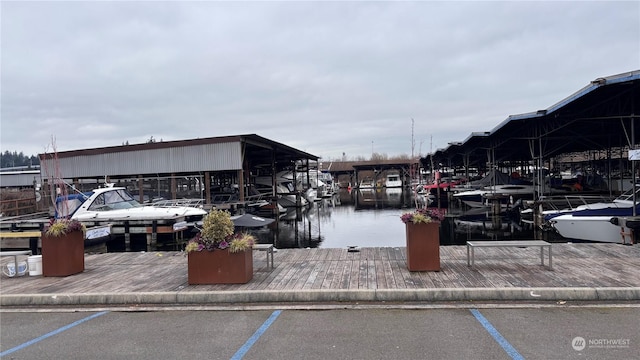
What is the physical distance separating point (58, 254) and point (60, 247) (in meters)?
A: 0.13

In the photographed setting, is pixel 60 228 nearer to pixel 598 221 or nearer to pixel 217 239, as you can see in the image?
pixel 217 239

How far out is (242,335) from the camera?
15.4 feet

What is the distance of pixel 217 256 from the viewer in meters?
6.57

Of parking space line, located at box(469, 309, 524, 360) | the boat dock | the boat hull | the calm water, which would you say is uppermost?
the boat dock

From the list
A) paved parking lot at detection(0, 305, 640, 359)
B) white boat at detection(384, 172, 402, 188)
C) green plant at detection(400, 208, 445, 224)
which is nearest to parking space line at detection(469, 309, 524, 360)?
paved parking lot at detection(0, 305, 640, 359)

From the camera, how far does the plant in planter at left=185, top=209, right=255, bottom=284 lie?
21.4ft

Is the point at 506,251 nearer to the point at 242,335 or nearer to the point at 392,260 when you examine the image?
the point at 392,260

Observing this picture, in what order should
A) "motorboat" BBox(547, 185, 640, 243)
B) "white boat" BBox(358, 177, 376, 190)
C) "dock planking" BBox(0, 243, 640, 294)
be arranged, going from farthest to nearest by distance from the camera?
"white boat" BBox(358, 177, 376, 190) → "motorboat" BBox(547, 185, 640, 243) → "dock planking" BBox(0, 243, 640, 294)

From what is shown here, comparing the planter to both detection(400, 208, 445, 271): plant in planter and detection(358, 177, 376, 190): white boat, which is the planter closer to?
detection(400, 208, 445, 271): plant in planter

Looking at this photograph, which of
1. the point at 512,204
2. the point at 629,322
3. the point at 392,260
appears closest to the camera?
the point at 629,322

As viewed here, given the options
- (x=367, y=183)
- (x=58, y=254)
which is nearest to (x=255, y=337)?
(x=58, y=254)

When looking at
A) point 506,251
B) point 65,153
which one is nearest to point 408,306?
point 506,251

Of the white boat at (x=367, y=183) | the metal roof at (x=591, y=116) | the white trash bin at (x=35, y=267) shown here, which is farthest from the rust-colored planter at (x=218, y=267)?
the white boat at (x=367, y=183)

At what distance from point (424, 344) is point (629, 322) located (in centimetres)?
251
